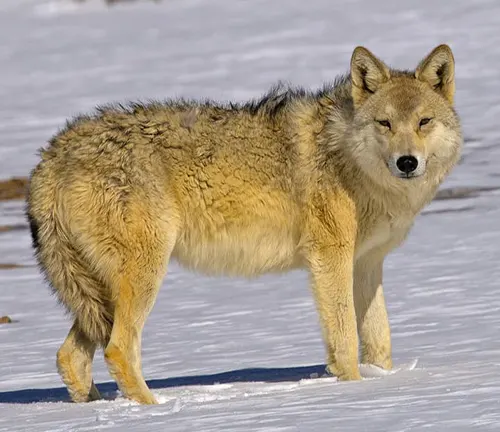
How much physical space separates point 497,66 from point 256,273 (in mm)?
16314

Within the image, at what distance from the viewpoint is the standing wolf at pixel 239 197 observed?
23.4ft

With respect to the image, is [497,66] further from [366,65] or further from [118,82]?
[366,65]

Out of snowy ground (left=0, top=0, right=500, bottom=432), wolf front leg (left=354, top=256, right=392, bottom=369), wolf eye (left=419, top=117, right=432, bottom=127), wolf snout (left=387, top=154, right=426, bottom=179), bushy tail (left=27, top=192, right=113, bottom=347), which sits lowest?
snowy ground (left=0, top=0, right=500, bottom=432)

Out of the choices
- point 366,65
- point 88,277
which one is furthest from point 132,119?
point 366,65

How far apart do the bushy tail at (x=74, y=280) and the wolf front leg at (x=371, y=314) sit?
1.77 metres

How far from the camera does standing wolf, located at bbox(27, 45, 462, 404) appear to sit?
7.12 m

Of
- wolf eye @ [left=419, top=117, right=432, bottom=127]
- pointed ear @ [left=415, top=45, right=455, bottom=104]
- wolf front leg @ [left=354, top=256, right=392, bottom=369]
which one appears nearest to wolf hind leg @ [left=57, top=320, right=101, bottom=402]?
wolf front leg @ [left=354, top=256, right=392, bottom=369]

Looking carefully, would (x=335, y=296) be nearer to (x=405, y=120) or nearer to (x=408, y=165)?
(x=408, y=165)

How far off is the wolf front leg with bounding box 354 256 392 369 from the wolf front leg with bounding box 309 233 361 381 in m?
0.42

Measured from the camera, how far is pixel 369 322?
792cm

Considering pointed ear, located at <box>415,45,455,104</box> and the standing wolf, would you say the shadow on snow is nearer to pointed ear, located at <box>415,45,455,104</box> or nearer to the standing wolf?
the standing wolf

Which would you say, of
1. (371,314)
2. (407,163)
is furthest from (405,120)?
(371,314)

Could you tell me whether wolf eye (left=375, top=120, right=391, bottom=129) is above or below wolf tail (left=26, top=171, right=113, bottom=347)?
above

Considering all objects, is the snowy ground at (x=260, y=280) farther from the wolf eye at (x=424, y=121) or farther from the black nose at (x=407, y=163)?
the wolf eye at (x=424, y=121)
